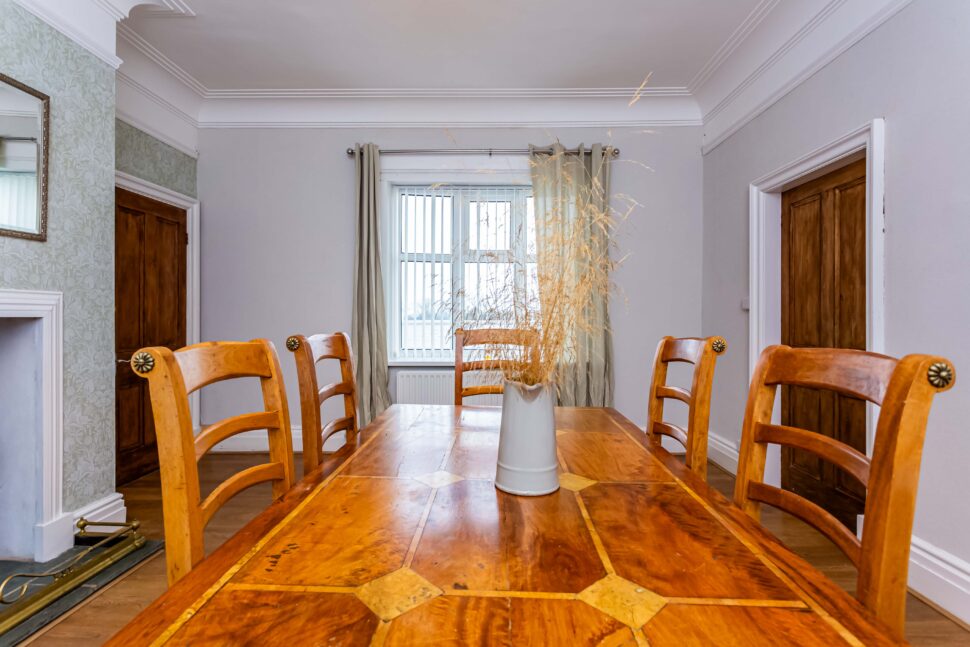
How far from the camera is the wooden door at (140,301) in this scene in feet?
11.1

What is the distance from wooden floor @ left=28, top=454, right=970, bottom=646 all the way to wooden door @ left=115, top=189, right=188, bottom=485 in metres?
0.28

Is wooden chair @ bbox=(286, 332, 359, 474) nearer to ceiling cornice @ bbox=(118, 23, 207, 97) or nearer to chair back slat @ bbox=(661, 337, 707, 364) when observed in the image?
chair back slat @ bbox=(661, 337, 707, 364)

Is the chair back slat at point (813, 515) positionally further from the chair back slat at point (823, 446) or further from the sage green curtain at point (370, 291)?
the sage green curtain at point (370, 291)

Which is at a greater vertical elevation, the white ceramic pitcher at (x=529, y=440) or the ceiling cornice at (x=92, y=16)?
the ceiling cornice at (x=92, y=16)

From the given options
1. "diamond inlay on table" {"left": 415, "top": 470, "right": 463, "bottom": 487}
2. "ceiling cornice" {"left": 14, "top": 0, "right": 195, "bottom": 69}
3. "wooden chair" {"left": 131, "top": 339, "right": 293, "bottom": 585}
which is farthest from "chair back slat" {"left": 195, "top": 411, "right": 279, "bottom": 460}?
"ceiling cornice" {"left": 14, "top": 0, "right": 195, "bottom": 69}

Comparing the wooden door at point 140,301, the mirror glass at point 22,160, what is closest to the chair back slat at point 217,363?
the mirror glass at point 22,160

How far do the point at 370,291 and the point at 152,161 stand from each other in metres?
1.72

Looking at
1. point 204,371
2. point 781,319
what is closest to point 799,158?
point 781,319

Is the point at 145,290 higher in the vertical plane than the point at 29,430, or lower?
higher

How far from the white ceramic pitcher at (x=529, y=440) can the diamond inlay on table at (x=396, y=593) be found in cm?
38

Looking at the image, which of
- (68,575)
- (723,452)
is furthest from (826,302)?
(68,575)

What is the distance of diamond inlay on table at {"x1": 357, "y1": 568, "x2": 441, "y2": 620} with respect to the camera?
66 cm

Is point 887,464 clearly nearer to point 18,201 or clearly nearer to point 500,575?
point 500,575

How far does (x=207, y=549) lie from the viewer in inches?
95.8
